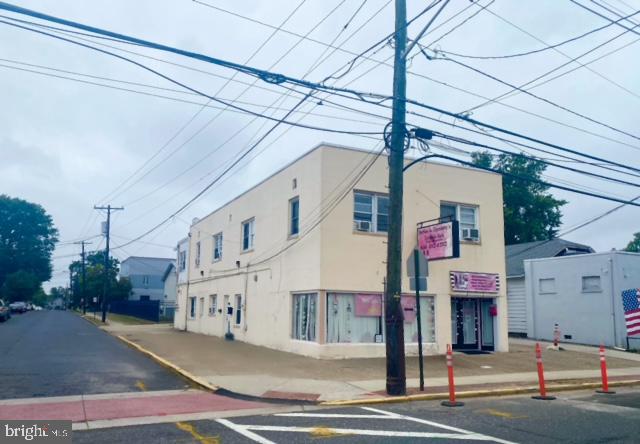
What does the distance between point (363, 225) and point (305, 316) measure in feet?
11.8

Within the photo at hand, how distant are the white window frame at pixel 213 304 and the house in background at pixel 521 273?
14988mm

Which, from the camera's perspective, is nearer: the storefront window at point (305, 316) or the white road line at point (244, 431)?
the white road line at point (244, 431)

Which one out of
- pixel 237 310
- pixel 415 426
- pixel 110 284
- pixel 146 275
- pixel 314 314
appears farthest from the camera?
pixel 146 275

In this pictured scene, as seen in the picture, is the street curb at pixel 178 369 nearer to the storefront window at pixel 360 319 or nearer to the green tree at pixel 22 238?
the storefront window at pixel 360 319

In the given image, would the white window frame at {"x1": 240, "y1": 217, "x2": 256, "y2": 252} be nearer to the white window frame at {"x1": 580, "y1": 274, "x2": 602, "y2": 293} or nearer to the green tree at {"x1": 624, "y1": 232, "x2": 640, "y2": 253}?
the white window frame at {"x1": 580, "y1": 274, "x2": 602, "y2": 293}

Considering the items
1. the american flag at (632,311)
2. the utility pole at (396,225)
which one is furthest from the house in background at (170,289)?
the utility pole at (396,225)

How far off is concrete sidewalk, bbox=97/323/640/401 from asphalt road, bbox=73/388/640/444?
5.85ft

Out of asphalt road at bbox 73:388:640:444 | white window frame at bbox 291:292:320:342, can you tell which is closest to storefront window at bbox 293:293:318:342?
white window frame at bbox 291:292:320:342

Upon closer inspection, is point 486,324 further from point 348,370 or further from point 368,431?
point 368,431

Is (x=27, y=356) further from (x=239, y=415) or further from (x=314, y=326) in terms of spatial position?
(x=239, y=415)

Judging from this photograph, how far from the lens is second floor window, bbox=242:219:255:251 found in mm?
24297

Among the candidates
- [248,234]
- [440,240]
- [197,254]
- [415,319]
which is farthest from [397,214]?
[197,254]

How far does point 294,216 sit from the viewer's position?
2047cm

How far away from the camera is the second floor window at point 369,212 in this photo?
18.8 meters
